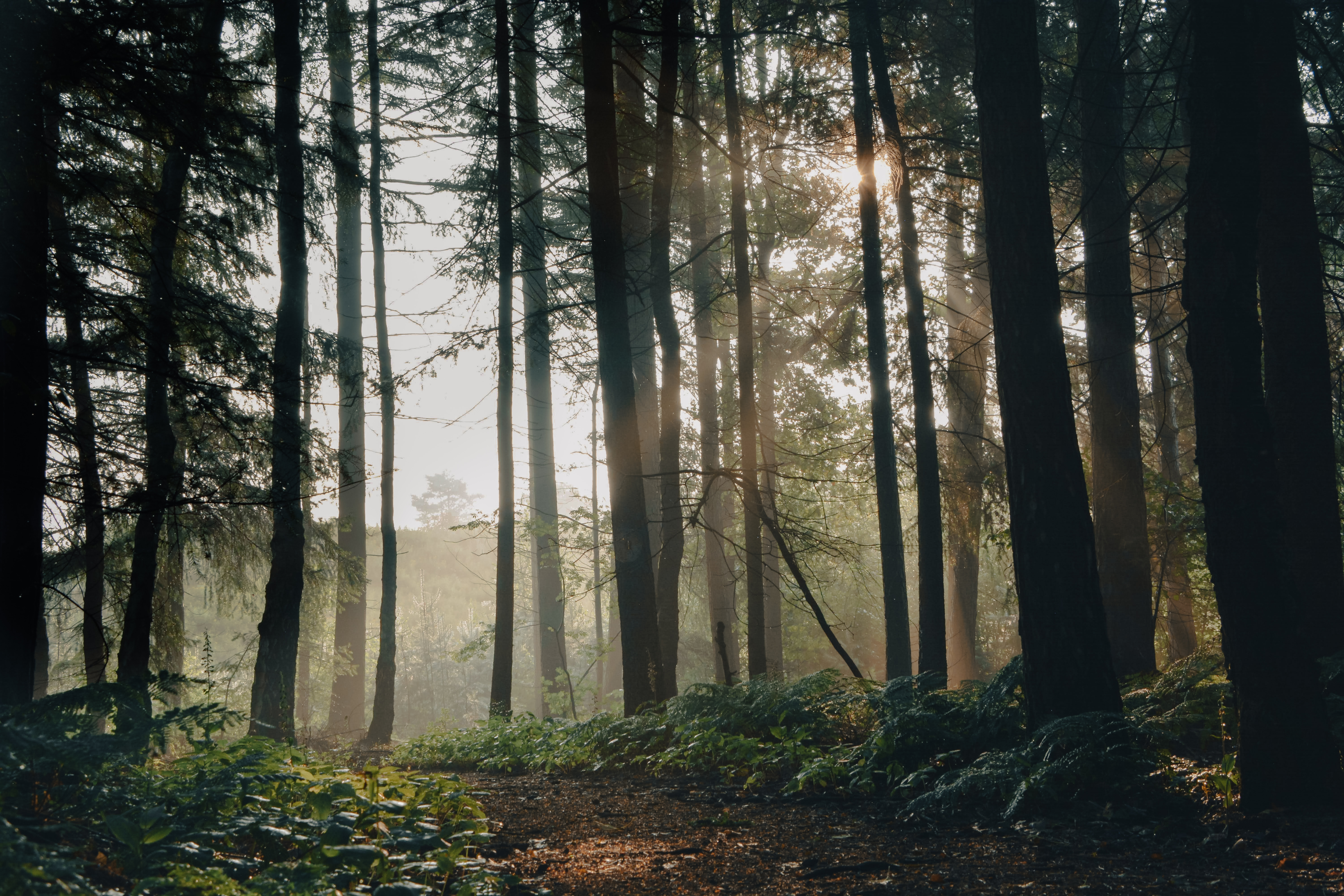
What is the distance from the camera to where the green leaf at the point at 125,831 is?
264cm

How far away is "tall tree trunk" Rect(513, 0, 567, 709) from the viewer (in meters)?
12.3

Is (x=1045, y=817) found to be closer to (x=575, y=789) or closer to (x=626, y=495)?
(x=575, y=789)

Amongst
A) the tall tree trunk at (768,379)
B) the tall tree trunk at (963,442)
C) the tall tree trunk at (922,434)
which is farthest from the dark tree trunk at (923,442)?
the tall tree trunk at (768,379)

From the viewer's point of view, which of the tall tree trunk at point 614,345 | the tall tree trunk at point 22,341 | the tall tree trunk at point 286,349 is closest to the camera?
the tall tree trunk at point 22,341

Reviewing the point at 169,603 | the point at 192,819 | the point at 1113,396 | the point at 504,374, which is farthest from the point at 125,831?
the point at 504,374

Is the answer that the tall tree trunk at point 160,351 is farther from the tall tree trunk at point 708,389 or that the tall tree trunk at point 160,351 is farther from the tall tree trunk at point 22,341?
the tall tree trunk at point 708,389

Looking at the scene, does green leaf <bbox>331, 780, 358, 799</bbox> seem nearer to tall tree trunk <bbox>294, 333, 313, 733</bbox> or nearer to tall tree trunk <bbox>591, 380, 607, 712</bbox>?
tall tree trunk <bbox>294, 333, 313, 733</bbox>

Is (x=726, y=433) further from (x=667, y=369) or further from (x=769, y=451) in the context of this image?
(x=667, y=369)

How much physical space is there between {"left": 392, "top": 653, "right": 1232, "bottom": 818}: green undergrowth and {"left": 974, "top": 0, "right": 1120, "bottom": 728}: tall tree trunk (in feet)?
1.39

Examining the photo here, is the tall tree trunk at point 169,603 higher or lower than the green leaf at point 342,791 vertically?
higher

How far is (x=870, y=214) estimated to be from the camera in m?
10.2

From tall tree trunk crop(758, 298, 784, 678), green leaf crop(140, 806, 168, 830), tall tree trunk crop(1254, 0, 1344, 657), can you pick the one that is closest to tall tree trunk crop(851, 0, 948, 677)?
tall tree trunk crop(758, 298, 784, 678)

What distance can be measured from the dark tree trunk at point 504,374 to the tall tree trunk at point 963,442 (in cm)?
631

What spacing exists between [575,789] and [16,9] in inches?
246
